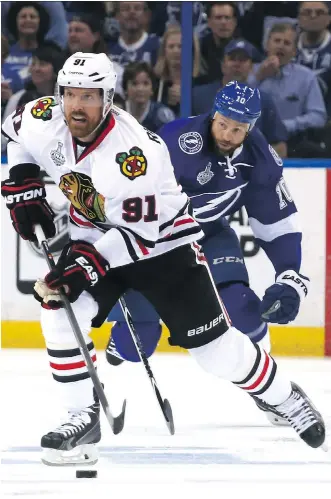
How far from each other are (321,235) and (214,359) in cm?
260

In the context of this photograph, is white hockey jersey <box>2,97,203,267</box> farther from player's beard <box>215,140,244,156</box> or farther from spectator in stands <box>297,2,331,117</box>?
spectator in stands <box>297,2,331,117</box>

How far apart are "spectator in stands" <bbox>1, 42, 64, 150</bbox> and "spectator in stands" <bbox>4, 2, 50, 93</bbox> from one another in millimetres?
33

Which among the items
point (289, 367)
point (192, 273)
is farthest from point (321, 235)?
A: point (192, 273)

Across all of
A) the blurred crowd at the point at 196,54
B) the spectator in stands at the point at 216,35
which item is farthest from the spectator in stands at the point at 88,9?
the spectator in stands at the point at 216,35

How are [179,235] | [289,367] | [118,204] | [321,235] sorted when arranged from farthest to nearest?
[321,235]
[289,367]
[179,235]
[118,204]

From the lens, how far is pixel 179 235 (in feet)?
12.5

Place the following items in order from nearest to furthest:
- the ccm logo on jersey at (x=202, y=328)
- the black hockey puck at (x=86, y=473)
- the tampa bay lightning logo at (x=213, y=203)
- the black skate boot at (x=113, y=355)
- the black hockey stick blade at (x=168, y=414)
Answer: the black hockey puck at (x=86, y=473), the ccm logo on jersey at (x=202, y=328), the black hockey stick blade at (x=168, y=414), the tampa bay lightning logo at (x=213, y=203), the black skate boot at (x=113, y=355)

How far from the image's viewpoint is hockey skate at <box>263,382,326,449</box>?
12.8 feet

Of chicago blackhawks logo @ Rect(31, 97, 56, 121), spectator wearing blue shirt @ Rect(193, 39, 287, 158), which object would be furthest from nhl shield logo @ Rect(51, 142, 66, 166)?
spectator wearing blue shirt @ Rect(193, 39, 287, 158)

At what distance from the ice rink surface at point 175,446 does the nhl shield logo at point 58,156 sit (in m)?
0.82

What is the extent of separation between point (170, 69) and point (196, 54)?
0.16m

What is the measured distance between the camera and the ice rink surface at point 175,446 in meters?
3.35

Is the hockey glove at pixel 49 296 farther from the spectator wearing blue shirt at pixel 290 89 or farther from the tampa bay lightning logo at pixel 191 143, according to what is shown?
the spectator wearing blue shirt at pixel 290 89

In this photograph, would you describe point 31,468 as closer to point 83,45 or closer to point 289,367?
point 289,367
